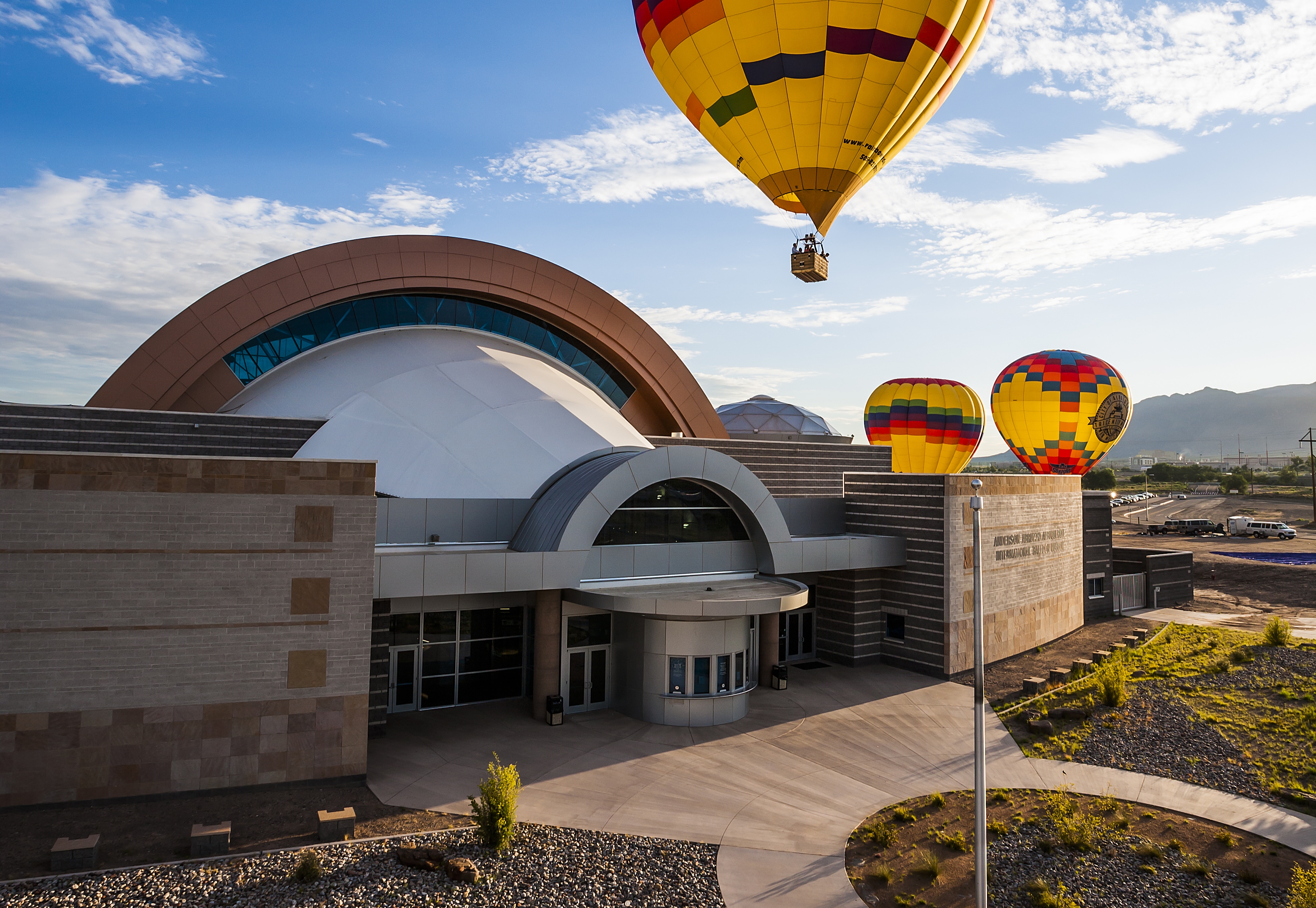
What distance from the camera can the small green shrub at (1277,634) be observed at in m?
27.8

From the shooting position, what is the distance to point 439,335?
96.5 feet

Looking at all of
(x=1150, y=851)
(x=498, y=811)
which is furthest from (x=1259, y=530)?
(x=498, y=811)

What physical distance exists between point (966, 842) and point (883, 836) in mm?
1504

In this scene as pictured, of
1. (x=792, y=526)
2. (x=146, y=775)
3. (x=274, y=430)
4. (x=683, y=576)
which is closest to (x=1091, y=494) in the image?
(x=792, y=526)

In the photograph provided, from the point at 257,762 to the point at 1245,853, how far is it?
18350mm

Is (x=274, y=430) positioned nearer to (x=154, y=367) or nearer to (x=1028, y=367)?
(x=154, y=367)

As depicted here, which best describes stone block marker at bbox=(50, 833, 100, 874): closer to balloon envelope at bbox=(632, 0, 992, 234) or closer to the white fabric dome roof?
the white fabric dome roof

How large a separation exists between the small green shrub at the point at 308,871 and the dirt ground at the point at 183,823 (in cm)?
119

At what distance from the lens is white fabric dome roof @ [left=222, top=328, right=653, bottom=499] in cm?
2248

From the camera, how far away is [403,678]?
67.4 feet

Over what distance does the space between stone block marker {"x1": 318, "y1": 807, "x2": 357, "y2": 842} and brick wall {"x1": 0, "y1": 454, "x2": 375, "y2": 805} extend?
2.67 meters

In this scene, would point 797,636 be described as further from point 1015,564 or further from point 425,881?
point 425,881

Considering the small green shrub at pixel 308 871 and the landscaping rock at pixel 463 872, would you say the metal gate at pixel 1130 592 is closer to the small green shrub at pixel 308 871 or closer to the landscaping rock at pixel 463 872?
the landscaping rock at pixel 463 872

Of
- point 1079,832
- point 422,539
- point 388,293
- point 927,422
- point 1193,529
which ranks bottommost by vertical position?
point 1079,832
